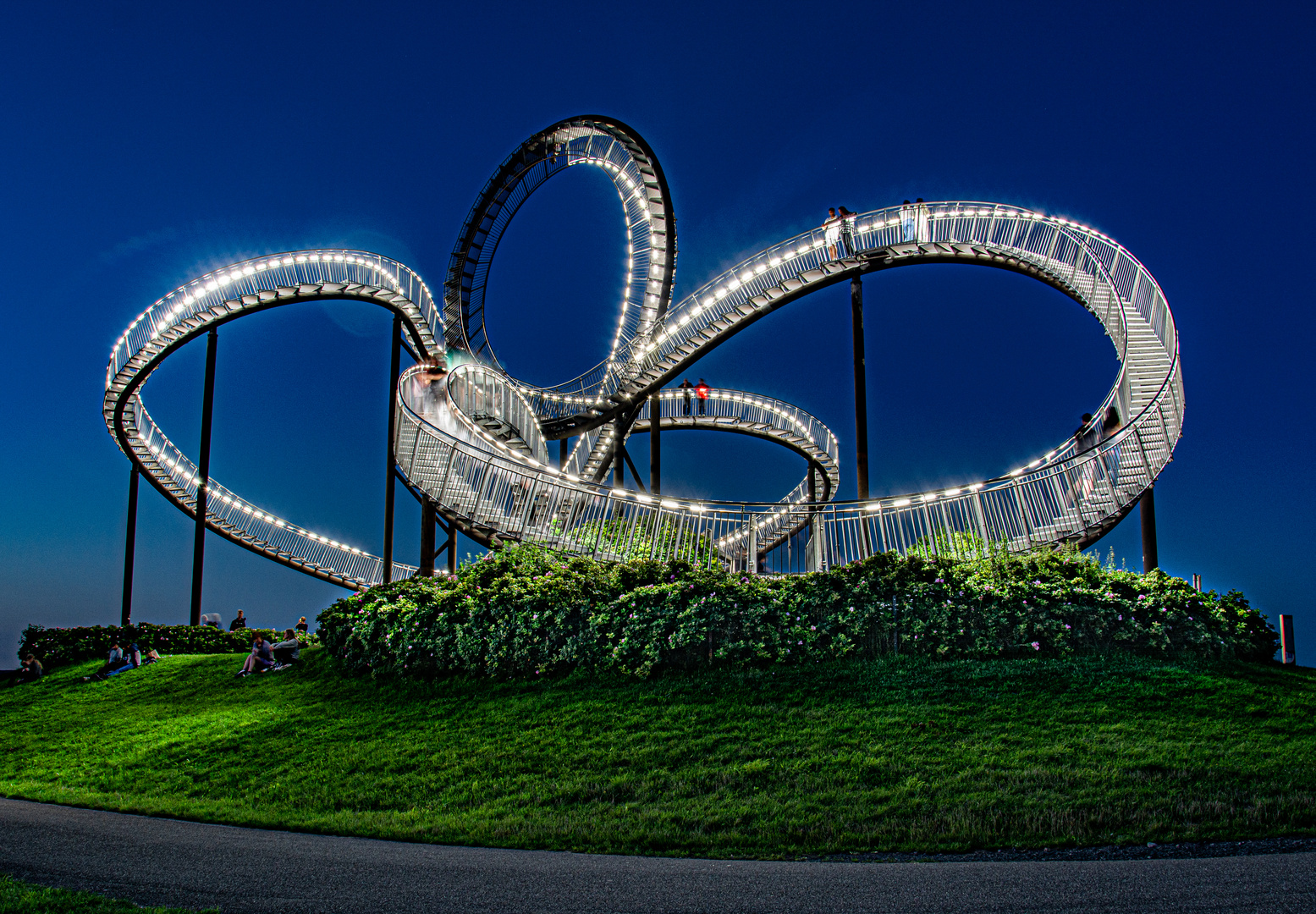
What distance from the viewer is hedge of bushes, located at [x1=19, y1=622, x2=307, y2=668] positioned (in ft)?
64.6

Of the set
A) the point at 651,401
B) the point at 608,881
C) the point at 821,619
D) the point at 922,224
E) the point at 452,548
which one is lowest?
the point at 608,881

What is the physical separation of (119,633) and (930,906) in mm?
20022

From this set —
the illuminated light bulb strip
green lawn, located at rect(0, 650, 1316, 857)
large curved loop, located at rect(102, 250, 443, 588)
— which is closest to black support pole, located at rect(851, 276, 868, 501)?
green lawn, located at rect(0, 650, 1316, 857)

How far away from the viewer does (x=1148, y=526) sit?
14.4m

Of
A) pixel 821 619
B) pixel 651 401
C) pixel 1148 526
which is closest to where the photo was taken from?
pixel 821 619

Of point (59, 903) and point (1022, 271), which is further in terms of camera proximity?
point (1022, 271)

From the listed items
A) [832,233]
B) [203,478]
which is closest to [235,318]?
[203,478]

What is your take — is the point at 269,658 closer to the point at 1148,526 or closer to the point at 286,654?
the point at 286,654

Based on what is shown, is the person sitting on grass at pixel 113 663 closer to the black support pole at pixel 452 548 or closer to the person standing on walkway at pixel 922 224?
the black support pole at pixel 452 548

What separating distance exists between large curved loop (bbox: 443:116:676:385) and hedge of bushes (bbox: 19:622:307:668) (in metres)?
9.98

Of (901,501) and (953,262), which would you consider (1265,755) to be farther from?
(953,262)

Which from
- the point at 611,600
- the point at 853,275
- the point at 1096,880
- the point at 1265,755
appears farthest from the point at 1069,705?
the point at 853,275

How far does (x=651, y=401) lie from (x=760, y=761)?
52.8 feet

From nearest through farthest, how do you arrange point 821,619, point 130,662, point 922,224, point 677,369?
point 821,619, point 130,662, point 922,224, point 677,369
